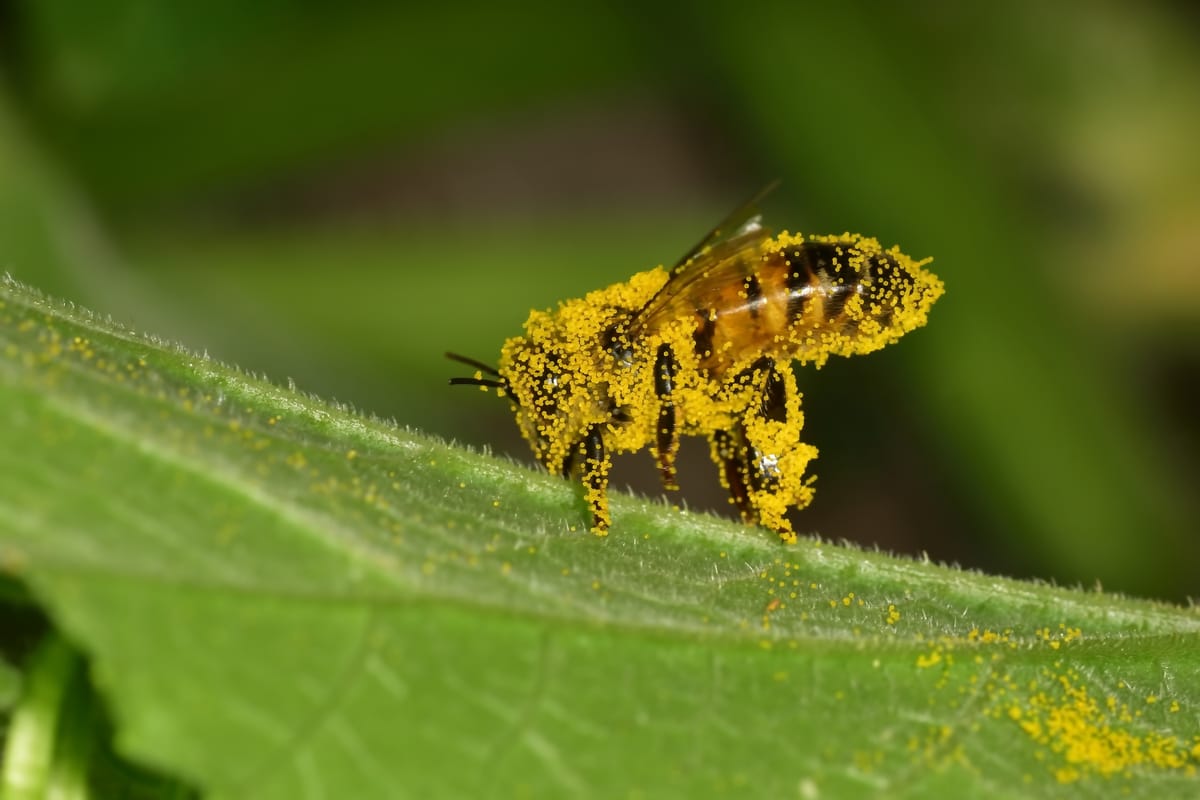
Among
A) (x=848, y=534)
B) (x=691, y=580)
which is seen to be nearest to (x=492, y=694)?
(x=691, y=580)

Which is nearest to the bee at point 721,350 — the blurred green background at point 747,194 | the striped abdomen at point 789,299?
the striped abdomen at point 789,299

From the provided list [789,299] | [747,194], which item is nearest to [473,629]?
[789,299]

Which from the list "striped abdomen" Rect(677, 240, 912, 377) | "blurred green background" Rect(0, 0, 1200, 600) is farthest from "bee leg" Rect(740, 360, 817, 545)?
"blurred green background" Rect(0, 0, 1200, 600)

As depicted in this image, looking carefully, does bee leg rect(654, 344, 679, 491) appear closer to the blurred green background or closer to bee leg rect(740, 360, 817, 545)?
bee leg rect(740, 360, 817, 545)

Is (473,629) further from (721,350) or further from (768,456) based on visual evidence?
(721,350)

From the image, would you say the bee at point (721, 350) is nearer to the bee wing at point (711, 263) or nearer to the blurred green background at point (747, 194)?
the bee wing at point (711, 263)
